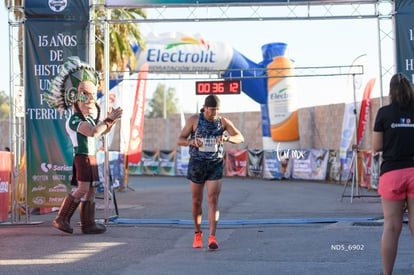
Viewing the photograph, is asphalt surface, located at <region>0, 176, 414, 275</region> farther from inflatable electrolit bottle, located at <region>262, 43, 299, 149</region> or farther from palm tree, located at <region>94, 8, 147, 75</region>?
inflatable electrolit bottle, located at <region>262, 43, 299, 149</region>

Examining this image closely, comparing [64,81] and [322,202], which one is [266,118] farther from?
[64,81]

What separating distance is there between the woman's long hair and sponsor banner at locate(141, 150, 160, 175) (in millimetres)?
26592

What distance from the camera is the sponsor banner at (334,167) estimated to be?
75.7ft

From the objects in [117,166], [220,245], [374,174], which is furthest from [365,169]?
[220,245]

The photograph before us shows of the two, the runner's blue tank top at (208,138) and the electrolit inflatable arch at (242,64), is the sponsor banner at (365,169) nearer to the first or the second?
the electrolit inflatable arch at (242,64)

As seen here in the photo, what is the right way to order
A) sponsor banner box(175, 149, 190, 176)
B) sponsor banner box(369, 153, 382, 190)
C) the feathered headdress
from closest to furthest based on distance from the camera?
the feathered headdress → sponsor banner box(369, 153, 382, 190) → sponsor banner box(175, 149, 190, 176)

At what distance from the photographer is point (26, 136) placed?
1030 centimetres

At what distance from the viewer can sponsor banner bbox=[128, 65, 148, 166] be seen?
22703 mm

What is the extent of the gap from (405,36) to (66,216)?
5.99 metres

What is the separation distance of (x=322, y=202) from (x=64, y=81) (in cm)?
767

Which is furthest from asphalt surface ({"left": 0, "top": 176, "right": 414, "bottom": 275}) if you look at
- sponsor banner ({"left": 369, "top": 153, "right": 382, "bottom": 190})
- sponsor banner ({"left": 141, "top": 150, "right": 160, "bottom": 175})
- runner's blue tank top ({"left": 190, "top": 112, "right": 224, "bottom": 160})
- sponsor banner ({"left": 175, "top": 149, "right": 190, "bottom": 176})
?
sponsor banner ({"left": 141, "top": 150, "right": 160, "bottom": 175})

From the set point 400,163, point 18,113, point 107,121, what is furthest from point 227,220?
point 400,163

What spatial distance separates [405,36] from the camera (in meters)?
10.5

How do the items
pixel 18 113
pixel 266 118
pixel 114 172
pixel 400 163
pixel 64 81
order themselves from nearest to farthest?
pixel 400 163 < pixel 64 81 < pixel 18 113 < pixel 114 172 < pixel 266 118
